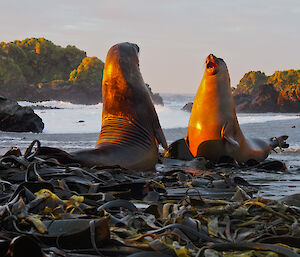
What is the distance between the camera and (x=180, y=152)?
7.70m

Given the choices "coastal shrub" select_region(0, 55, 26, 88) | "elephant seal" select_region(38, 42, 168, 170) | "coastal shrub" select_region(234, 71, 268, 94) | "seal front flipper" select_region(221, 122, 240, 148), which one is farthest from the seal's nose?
"coastal shrub" select_region(234, 71, 268, 94)

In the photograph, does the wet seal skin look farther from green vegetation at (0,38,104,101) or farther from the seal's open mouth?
green vegetation at (0,38,104,101)

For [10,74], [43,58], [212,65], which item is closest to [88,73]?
[10,74]

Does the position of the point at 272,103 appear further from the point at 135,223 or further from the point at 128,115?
the point at 135,223

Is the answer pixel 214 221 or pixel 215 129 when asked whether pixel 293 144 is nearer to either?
pixel 215 129

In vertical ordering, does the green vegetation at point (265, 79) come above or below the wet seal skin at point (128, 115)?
above

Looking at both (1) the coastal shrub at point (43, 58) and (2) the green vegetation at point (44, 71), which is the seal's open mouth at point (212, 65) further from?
(1) the coastal shrub at point (43, 58)

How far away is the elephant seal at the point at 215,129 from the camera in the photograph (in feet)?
25.4

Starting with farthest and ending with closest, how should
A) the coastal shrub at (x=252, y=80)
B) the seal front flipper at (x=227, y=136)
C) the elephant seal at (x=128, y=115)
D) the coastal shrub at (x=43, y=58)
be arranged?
the coastal shrub at (x=43, y=58)
the coastal shrub at (x=252, y=80)
the seal front flipper at (x=227, y=136)
the elephant seal at (x=128, y=115)

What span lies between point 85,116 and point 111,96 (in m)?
19.1

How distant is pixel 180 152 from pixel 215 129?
645 mm

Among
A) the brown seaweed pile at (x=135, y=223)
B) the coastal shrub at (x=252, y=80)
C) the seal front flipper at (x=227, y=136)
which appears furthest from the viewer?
the coastal shrub at (x=252, y=80)

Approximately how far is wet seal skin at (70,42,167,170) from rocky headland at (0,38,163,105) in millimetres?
61458

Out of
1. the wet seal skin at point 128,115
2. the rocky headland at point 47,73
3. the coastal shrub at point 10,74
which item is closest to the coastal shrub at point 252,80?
the rocky headland at point 47,73
